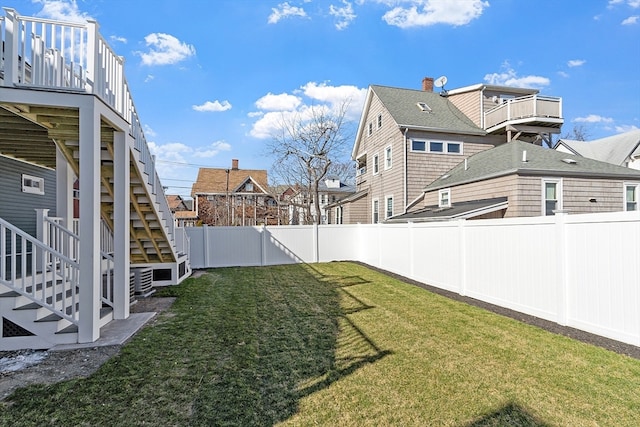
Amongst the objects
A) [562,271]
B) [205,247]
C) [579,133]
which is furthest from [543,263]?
[579,133]

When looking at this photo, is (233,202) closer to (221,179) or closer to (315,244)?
(221,179)

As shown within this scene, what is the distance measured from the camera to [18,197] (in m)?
6.04

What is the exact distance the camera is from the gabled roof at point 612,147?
19.0m

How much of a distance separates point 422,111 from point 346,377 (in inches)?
564

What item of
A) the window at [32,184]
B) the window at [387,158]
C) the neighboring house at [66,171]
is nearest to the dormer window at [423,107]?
the window at [387,158]

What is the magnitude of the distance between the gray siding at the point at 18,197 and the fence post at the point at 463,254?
839cm

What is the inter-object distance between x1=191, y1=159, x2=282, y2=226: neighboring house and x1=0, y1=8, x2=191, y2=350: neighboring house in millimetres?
20794

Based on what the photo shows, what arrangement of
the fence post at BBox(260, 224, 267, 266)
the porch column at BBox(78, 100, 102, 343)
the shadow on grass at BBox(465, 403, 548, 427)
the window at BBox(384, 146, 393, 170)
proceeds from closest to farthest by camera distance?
the shadow on grass at BBox(465, 403, 548, 427), the porch column at BBox(78, 100, 102, 343), the fence post at BBox(260, 224, 267, 266), the window at BBox(384, 146, 393, 170)

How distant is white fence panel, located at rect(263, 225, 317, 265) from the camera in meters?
11.9

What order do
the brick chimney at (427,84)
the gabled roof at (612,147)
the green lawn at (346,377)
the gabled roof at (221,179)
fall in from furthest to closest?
1. the gabled roof at (221,179)
2. the gabled roof at (612,147)
3. the brick chimney at (427,84)
4. the green lawn at (346,377)

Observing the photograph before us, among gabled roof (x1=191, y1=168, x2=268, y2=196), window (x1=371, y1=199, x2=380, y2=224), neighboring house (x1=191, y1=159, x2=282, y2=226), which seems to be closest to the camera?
window (x1=371, y1=199, x2=380, y2=224)

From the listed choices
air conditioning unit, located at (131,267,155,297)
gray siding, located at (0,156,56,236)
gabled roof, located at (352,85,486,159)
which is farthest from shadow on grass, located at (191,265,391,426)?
gabled roof, located at (352,85,486,159)

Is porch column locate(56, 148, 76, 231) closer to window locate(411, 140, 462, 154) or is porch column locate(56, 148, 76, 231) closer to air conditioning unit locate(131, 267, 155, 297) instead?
air conditioning unit locate(131, 267, 155, 297)

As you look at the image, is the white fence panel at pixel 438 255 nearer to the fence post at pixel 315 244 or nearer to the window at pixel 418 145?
the fence post at pixel 315 244
